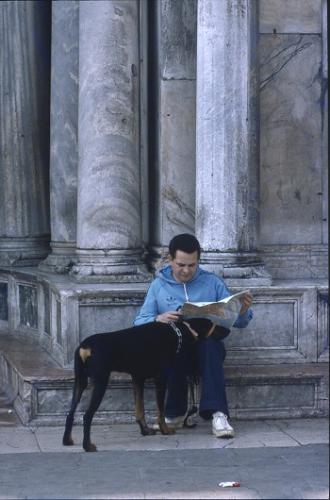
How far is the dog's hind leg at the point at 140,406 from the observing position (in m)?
7.99

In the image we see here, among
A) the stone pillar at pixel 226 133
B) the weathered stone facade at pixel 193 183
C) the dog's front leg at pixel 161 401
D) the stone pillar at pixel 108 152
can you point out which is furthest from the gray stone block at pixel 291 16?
the dog's front leg at pixel 161 401

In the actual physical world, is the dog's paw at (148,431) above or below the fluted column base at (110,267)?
below

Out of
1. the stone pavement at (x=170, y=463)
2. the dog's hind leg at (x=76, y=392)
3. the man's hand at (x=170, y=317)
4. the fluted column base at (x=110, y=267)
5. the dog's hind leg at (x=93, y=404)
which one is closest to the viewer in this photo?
the stone pavement at (x=170, y=463)

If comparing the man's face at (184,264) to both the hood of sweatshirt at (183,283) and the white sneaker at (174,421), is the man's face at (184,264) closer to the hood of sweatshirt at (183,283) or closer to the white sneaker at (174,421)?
the hood of sweatshirt at (183,283)

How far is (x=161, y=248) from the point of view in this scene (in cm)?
976

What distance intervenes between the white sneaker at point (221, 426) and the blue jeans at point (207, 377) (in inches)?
1.5

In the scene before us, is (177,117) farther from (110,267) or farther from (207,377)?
(207,377)

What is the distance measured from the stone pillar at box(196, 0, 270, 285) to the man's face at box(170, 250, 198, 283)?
87 cm

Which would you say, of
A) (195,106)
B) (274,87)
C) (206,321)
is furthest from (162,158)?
(206,321)

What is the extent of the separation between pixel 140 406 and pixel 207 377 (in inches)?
20.3

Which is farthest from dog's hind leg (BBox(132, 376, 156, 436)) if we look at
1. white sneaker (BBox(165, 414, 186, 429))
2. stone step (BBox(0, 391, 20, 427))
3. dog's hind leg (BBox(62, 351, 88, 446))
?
stone step (BBox(0, 391, 20, 427))

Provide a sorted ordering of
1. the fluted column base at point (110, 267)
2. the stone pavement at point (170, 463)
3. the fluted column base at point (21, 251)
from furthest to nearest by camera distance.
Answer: the fluted column base at point (21, 251) → the fluted column base at point (110, 267) → the stone pavement at point (170, 463)

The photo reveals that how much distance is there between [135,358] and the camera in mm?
7793

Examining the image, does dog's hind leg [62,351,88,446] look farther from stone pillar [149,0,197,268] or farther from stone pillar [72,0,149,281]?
stone pillar [149,0,197,268]
